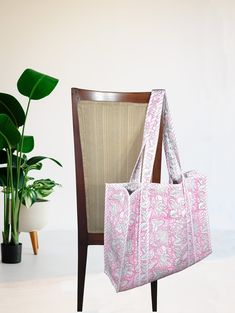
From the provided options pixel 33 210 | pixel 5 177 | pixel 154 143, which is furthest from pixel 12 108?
pixel 154 143

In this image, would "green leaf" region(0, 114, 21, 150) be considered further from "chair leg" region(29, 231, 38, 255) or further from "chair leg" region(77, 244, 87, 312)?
"chair leg" region(77, 244, 87, 312)

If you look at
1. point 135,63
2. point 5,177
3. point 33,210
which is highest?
point 135,63

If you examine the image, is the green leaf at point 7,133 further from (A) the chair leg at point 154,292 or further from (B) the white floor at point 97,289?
(A) the chair leg at point 154,292

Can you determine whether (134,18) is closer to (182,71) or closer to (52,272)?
(182,71)

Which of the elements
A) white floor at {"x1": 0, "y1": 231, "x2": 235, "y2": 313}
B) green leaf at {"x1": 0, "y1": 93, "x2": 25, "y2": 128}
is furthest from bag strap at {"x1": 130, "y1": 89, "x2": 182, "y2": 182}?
green leaf at {"x1": 0, "y1": 93, "x2": 25, "y2": 128}

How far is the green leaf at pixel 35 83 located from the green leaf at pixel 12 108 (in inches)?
3.5

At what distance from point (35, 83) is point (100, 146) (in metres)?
1.07

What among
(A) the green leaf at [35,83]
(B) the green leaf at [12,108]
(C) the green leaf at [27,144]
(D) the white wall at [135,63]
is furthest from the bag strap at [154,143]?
(D) the white wall at [135,63]

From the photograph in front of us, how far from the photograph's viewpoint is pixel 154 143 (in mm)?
1728

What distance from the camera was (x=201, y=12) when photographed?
4.30m

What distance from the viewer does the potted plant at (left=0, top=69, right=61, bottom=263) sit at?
9.52 feet

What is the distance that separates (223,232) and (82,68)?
155 centimetres

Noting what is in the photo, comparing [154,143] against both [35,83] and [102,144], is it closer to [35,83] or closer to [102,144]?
[102,144]

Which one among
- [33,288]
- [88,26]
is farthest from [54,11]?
[33,288]
